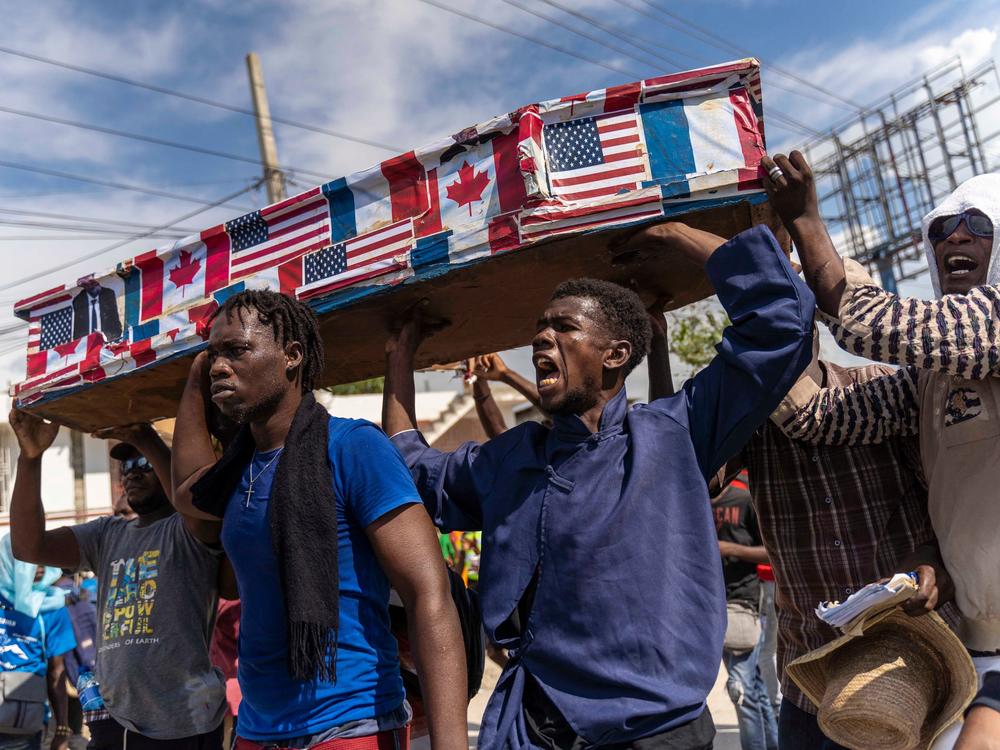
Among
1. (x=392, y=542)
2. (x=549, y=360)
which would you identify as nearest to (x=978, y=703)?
(x=549, y=360)

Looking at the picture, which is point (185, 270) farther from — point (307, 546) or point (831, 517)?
point (831, 517)

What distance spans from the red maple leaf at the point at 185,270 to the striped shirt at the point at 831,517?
192 centimetres

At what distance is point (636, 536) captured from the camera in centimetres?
195

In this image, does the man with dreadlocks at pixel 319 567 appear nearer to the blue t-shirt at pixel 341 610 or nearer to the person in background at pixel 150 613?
the blue t-shirt at pixel 341 610

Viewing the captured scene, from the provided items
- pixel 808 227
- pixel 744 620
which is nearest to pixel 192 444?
pixel 808 227

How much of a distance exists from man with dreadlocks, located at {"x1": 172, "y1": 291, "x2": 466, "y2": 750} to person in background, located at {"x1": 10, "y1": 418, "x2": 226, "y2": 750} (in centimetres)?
61

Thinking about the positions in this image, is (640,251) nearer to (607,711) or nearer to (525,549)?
(525,549)

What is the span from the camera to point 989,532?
2.10 metres

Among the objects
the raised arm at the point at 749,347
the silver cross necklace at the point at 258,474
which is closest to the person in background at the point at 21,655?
the silver cross necklace at the point at 258,474

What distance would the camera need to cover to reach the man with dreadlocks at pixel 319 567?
2.00 m

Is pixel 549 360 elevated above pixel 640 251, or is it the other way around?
pixel 640 251

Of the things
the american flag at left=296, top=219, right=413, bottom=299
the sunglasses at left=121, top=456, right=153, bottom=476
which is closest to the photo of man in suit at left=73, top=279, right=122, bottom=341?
the sunglasses at left=121, top=456, right=153, bottom=476

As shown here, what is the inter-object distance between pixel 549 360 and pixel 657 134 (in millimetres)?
694

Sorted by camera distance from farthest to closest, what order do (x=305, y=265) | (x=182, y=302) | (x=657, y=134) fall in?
1. (x=182, y=302)
2. (x=305, y=265)
3. (x=657, y=134)
